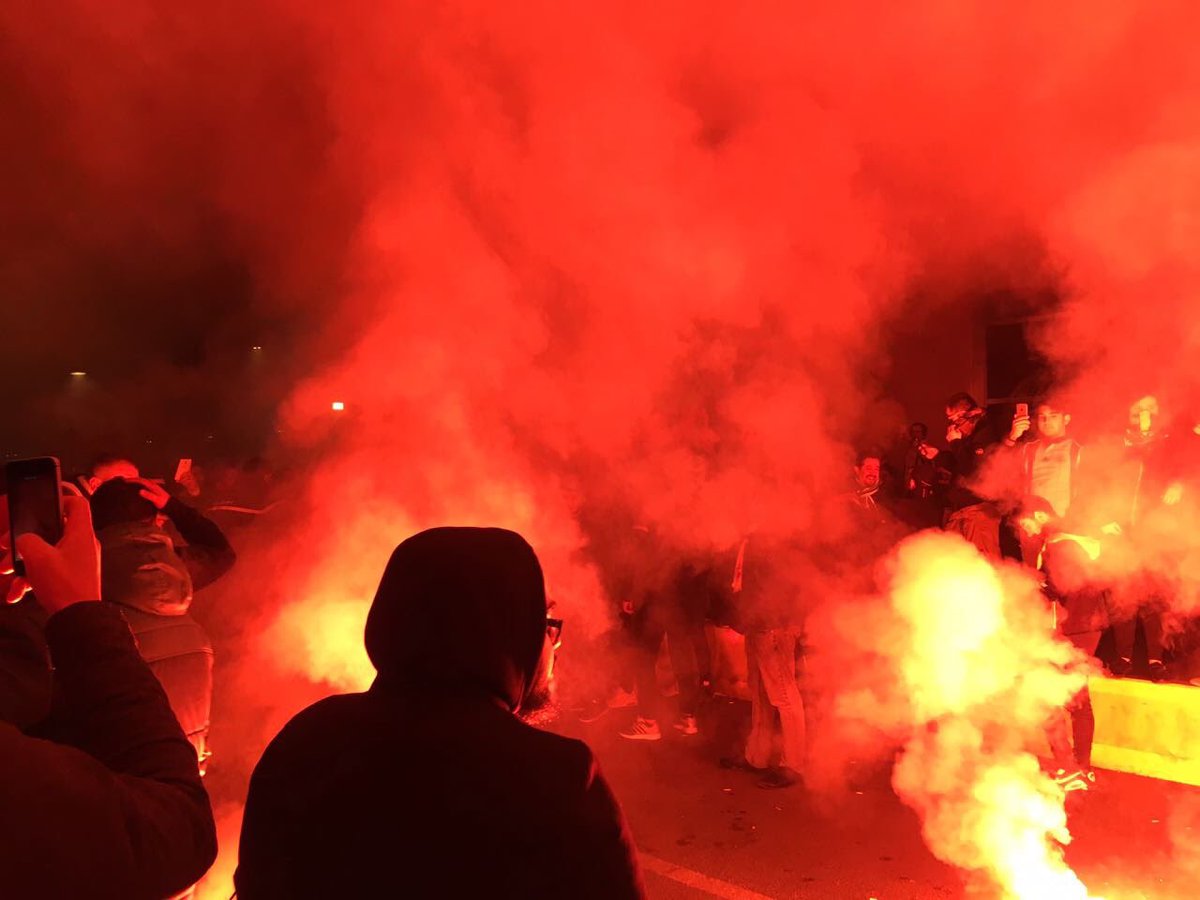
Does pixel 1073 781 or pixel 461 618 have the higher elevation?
pixel 1073 781

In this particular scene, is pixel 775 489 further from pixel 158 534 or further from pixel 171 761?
pixel 171 761

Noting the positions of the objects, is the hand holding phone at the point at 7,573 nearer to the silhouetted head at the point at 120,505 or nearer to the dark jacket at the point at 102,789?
the dark jacket at the point at 102,789

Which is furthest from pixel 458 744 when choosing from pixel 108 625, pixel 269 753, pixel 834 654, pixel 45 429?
pixel 45 429

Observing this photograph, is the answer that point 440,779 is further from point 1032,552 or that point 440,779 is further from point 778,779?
point 1032,552

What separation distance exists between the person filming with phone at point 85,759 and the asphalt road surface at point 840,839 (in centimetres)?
279

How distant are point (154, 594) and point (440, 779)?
195 centimetres

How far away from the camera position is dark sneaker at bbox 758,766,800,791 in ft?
14.5

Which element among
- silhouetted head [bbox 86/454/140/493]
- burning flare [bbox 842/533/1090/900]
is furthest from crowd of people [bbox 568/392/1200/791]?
silhouetted head [bbox 86/454/140/493]

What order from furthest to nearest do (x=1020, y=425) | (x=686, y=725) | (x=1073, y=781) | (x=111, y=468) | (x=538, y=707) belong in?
(x=686, y=725) → (x=1020, y=425) → (x=1073, y=781) → (x=111, y=468) → (x=538, y=707)

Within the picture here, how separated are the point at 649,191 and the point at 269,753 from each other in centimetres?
443

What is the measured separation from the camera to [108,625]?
109 cm

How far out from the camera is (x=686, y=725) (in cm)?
543

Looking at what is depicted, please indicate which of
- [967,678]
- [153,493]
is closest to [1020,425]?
[967,678]

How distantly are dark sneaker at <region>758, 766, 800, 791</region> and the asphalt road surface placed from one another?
62 mm
